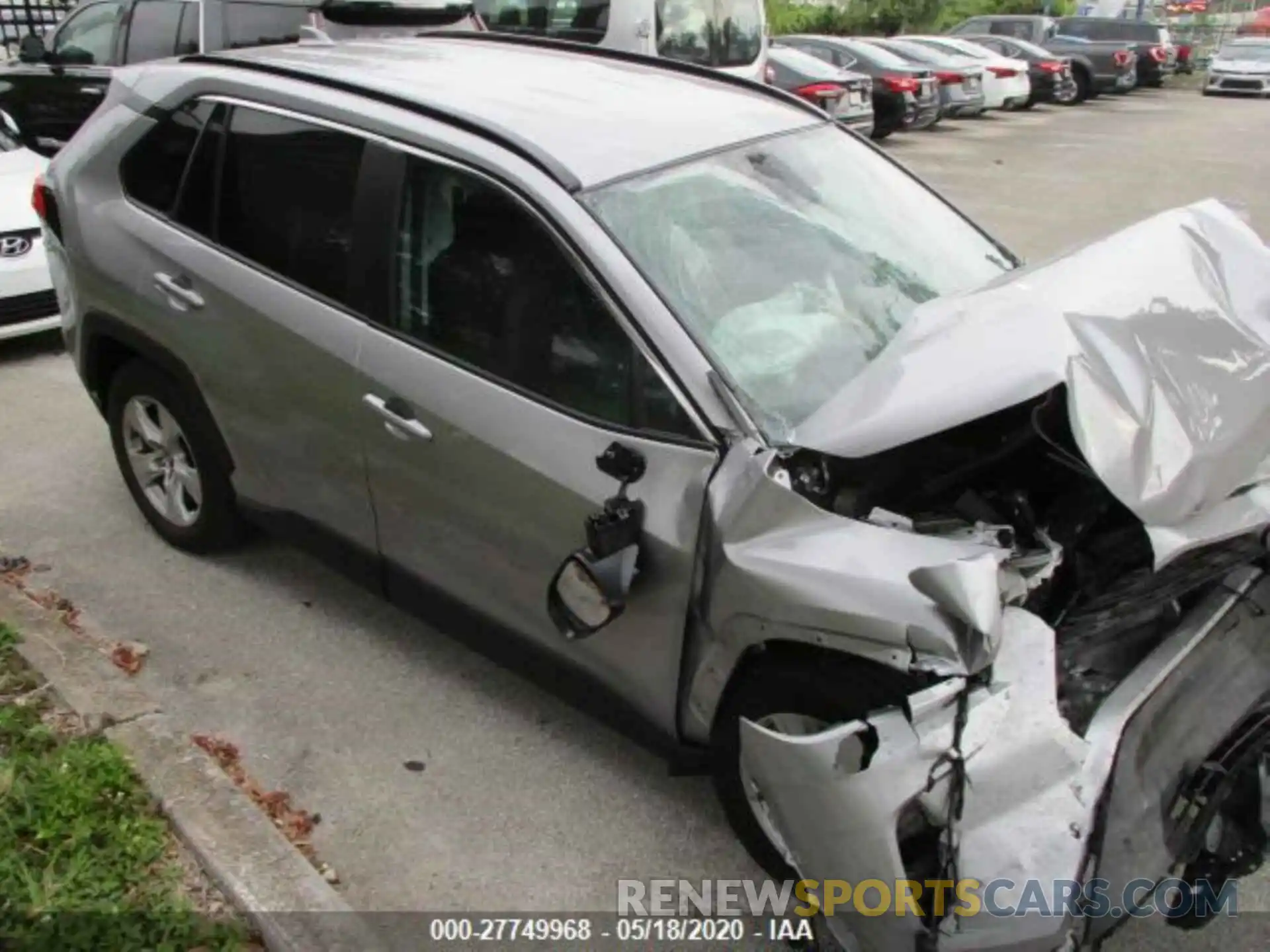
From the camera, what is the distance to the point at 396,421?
2.99 metres

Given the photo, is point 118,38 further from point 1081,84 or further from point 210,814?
point 1081,84

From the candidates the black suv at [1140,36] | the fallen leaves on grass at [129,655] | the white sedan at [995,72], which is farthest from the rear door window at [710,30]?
the black suv at [1140,36]

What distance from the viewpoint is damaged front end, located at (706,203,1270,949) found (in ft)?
6.72

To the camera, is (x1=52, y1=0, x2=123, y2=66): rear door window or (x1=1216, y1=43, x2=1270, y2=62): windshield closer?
(x1=52, y1=0, x2=123, y2=66): rear door window

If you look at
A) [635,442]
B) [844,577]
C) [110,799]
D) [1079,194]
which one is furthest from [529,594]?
[1079,194]

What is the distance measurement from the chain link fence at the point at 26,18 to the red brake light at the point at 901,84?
34.4ft

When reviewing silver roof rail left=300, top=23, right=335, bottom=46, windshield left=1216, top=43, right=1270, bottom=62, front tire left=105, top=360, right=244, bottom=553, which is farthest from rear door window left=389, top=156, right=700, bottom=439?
windshield left=1216, top=43, right=1270, bottom=62

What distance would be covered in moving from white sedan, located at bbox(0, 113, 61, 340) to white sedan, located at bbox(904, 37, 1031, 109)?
1670 centimetres

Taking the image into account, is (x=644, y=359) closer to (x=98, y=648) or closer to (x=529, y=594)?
(x=529, y=594)

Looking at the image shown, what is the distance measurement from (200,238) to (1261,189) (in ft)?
43.0

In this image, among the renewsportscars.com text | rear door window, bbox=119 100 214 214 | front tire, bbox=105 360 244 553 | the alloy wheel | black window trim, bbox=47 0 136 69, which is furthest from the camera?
black window trim, bbox=47 0 136 69

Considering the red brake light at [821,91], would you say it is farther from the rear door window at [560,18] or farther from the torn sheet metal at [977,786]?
the torn sheet metal at [977,786]

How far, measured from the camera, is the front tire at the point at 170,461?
379 centimetres

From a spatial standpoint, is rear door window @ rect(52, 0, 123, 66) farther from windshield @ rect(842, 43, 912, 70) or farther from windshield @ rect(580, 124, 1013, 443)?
windshield @ rect(842, 43, 912, 70)
